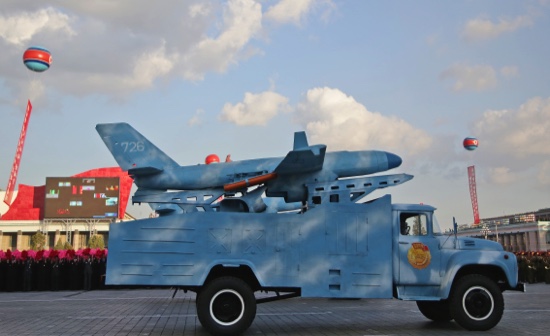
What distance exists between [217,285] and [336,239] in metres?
2.26

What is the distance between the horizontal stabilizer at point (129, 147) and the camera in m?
14.3

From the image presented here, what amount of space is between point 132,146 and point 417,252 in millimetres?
8511

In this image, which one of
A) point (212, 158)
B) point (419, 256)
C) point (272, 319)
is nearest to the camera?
point (419, 256)

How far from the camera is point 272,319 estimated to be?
1170 cm

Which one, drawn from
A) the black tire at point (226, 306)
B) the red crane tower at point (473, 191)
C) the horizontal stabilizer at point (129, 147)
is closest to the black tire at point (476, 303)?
the black tire at point (226, 306)

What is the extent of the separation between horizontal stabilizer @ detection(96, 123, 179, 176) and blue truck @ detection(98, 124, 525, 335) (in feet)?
18.0

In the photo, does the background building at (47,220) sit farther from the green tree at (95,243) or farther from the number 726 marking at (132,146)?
the number 726 marking at (132,146)

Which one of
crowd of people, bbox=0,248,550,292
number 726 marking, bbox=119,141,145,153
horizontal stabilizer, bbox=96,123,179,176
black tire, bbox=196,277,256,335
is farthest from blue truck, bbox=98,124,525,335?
crowd of people, bbox=0,248,550,292

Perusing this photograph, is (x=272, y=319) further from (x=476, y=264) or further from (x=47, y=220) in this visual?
(x=47, y=220)

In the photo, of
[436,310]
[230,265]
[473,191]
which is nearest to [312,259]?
[230,265]

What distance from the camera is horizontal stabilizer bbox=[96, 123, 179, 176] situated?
14.3m

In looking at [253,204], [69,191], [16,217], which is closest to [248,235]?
[253,204]

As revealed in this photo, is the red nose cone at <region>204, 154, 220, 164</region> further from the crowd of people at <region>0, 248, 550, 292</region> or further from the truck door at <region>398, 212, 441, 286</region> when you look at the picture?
the truck door at <region>398, 212, 441, 286</region>

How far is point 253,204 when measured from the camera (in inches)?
500
